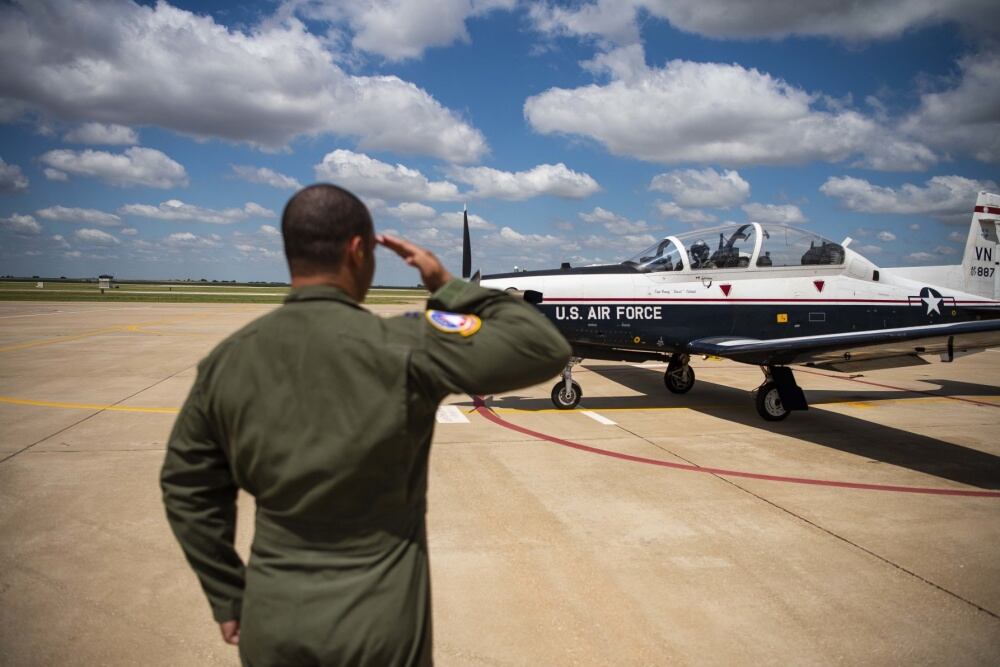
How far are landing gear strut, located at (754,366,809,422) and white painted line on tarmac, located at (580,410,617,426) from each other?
2.26 meters

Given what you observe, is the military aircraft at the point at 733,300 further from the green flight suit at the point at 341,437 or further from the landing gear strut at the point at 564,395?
the green flight suit at the point at 341,437

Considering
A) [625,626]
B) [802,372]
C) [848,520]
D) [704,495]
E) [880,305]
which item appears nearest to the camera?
[625,626]

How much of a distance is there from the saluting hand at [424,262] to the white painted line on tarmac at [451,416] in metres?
6.43

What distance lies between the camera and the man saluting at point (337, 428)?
136 centimetres

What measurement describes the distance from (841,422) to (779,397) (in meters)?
1.05

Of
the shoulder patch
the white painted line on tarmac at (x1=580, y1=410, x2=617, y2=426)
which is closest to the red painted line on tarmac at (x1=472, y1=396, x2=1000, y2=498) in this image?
the white painted line on tarmac at (x1=580, y1=410, x2=617, y2=426)

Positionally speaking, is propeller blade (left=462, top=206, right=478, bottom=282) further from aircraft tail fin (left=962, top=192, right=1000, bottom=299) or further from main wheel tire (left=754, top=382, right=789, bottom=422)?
aircraft tail fin (left=962, top=192, right=1000, bottom=299)

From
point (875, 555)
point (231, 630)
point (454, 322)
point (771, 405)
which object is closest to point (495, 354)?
point (454, 322)

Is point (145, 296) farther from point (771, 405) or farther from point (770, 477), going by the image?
point (770, 477)

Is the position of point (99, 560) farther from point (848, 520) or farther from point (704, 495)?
point (848, 520)

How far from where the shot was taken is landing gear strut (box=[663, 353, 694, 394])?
1055 cm

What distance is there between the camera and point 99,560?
3.86 meters

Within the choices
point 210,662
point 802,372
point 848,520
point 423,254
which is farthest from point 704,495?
point 802,372

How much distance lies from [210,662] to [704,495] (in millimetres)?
4070
